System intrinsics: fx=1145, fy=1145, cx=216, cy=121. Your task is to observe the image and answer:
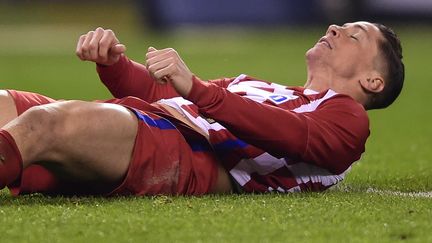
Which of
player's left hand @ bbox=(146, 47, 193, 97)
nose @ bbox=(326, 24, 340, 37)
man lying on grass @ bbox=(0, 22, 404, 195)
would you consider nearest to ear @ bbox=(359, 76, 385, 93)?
man lying on grass @ bbox=(0, 22, 404, 195)

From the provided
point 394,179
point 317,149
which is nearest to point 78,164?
point 317,149

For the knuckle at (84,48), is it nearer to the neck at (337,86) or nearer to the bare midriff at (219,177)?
the bare midriff at (219,177)

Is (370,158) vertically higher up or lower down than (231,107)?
lower down

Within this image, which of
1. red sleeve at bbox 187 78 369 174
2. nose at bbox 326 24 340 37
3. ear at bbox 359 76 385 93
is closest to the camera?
red sleeve at bbox 187 78 369 174

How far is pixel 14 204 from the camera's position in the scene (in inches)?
171

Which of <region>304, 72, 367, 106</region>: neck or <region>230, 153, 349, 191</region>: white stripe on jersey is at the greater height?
<region>304, 72, 367, 106</region>: neck

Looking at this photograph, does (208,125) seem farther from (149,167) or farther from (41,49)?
(41,49)

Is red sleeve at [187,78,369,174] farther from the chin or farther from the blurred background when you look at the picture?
the blurred background

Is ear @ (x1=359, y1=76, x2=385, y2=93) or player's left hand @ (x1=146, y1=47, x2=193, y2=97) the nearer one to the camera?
player's left hand @ (x1=146, y1=47, x2=193, y2=97)

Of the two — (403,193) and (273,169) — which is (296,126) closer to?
(273,169)

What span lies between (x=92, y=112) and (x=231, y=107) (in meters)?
0.53

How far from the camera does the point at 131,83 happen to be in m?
5.23

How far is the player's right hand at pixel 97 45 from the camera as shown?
467 cm

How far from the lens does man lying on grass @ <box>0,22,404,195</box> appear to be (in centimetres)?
422
